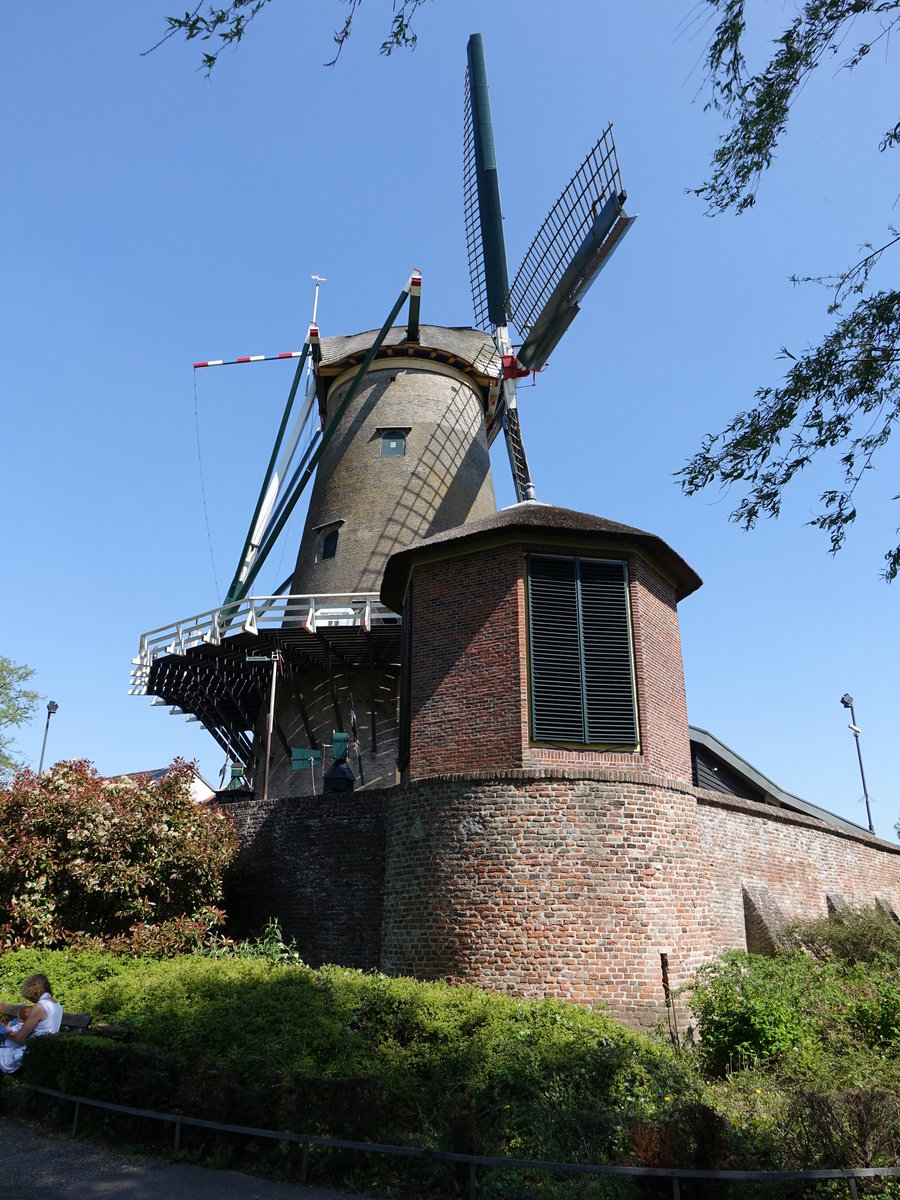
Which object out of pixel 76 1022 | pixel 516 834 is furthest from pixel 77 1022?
pixel 516 834

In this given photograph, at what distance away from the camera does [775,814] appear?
1489cm

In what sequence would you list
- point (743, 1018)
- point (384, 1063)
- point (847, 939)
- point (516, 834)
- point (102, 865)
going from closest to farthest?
1. point (384, 1063)
2. point (743, 1018)
3. point (516, 834)
4. point (102, 865)
5. point (847, 939)

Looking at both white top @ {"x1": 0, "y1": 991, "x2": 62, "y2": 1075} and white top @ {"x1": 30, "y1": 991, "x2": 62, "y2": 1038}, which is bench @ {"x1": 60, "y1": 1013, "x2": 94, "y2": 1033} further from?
white top @ {"x1": 0, "y1": 991, "x2": 62, "y2": 1075}

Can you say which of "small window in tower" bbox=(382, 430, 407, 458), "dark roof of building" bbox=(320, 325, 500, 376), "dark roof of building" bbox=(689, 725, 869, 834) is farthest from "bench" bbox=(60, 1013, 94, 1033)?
"dark roof of building" bbox=(320, 325, 500, 376)

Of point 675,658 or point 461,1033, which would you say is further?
point 675,658

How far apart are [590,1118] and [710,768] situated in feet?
38.3

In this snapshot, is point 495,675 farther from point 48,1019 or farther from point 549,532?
point 48,1019

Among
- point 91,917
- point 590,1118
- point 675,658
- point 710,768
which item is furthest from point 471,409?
point 590,1118

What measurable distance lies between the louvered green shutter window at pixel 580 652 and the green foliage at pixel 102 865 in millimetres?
5930

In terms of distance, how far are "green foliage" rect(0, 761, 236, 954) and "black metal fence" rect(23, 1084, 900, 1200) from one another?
5.35 meters

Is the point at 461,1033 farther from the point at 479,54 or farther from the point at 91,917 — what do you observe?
the point at 479,54

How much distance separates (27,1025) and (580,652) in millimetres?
7105

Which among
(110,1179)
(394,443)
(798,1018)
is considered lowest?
(110,1179)

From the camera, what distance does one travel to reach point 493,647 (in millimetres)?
11391
